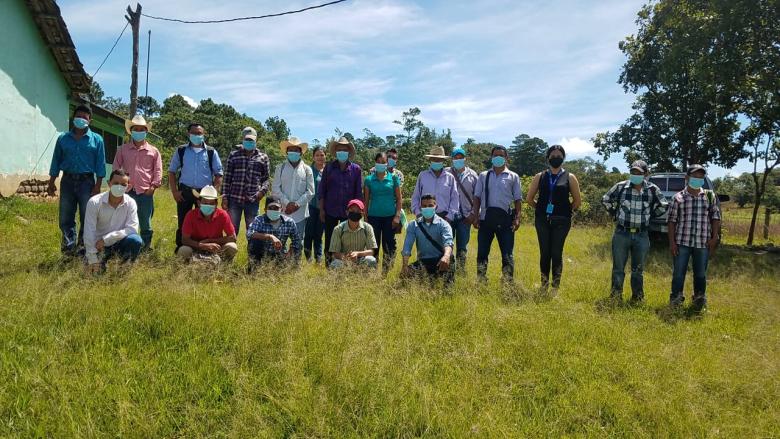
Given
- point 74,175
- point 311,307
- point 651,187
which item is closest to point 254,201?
point 74,175

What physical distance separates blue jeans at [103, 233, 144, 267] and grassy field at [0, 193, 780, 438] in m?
0.34

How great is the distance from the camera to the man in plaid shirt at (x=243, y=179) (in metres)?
5.86

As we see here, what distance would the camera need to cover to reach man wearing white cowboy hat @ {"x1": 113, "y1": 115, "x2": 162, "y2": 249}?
5.59m

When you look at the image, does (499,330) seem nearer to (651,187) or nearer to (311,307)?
(311,307)

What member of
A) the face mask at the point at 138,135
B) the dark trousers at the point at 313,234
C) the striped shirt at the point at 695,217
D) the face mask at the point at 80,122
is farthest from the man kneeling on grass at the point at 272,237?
the striped shirt at the point at 695,217

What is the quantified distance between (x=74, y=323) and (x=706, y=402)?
14.3 ft

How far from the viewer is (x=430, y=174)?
234 inches

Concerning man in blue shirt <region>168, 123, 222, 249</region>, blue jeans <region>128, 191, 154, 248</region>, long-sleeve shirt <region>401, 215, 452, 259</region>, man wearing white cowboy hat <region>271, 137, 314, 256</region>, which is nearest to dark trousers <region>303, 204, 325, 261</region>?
man wearing white cowboy hat <region>271, 137, 314, 256</region>

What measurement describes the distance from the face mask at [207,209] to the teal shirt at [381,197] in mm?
1892

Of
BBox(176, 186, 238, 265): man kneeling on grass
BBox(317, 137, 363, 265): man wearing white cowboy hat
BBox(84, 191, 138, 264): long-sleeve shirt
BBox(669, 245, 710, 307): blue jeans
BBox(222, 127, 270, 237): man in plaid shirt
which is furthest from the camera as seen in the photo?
BBox(317, 137, 363, 265): man wearing white cowboy hat

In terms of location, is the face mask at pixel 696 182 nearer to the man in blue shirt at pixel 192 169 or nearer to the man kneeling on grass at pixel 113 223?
the man in blue shirt at pixel 192 169

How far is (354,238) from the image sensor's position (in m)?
5.47

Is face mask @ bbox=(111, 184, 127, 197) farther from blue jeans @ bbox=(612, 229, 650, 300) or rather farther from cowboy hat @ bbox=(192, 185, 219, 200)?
blue jeans @ bbox=(612, 229, 650, 300)

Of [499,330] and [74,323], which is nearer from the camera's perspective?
[74,323]
